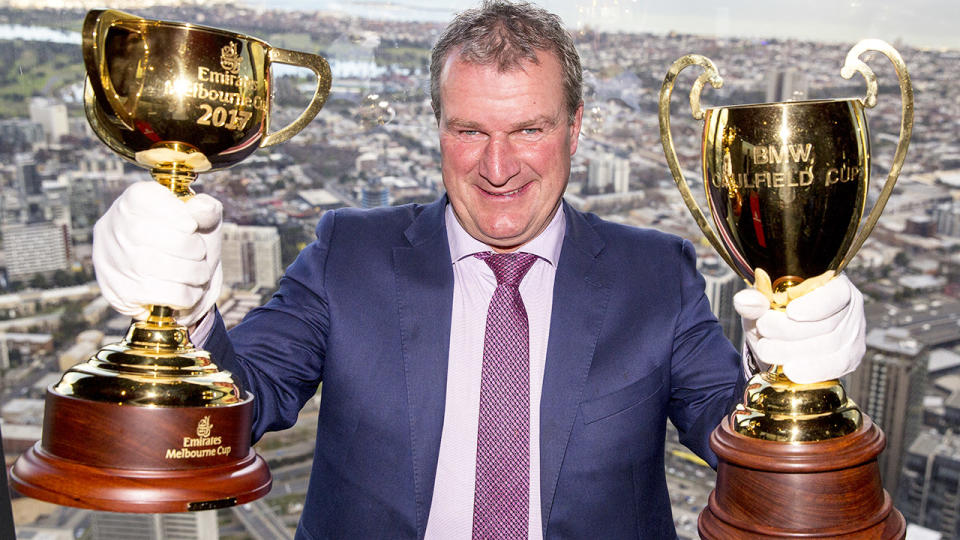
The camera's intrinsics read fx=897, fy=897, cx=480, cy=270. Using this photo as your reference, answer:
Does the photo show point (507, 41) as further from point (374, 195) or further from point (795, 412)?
point (374, 195)

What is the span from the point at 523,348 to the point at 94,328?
7.31ft

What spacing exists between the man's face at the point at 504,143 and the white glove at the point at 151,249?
0.70 m

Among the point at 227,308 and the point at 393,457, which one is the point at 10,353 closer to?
the point at 227,308

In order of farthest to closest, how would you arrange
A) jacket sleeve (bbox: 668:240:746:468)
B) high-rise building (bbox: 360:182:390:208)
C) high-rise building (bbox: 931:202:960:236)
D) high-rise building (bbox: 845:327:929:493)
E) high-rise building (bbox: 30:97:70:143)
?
high-rise building (bbox: 931:202:960:236), high-rise building (bbox: 845:327:929:493), high-rise building (bbox: 360:182:390:208), high-rise building (bbox: 30:97:70:143), jacket sleeve (bbox: 668:240:746:468)

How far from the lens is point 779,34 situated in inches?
Result: 148

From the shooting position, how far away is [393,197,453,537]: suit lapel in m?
1.93

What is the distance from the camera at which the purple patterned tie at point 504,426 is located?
1.89 m

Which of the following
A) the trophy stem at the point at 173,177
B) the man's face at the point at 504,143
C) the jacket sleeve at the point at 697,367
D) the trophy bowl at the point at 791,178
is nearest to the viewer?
the trophy bowl at the point at 791,178

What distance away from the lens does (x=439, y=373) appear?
196cm

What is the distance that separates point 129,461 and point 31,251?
263cm

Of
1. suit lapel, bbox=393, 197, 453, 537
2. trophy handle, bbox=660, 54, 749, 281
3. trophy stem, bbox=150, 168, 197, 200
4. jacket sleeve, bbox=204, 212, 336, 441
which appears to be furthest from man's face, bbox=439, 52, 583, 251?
trophy stem, bbox=150, 168, 197, 200

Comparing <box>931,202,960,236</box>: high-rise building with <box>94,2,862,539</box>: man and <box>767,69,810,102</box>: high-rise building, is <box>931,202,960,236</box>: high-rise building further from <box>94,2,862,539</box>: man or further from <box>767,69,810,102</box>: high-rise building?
<box>94,2,862,539</box>: man

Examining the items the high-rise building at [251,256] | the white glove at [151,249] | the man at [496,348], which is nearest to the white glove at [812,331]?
the man at [496,348]

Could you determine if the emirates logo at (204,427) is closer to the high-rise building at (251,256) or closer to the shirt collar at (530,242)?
the shirt collar at (530,242)
